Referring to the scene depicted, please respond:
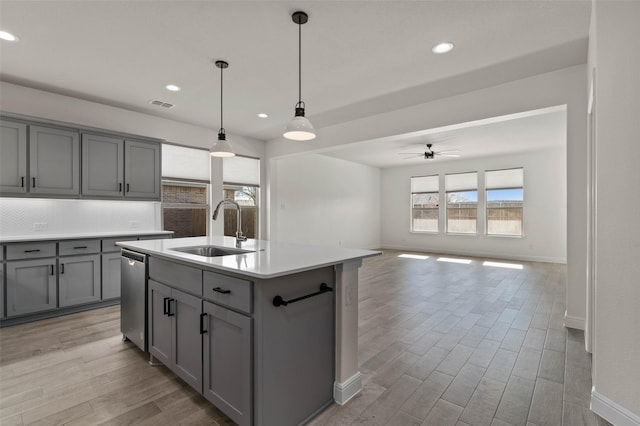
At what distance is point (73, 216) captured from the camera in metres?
4.22

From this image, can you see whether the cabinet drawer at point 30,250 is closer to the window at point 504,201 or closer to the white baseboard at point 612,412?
the white baseboard at point 612,412

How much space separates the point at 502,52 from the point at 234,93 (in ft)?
10.4

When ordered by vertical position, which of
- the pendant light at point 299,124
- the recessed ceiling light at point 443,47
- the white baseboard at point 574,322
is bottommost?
the white baseboard at point 574,322

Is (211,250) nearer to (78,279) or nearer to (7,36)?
(78,279)

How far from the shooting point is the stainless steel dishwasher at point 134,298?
2.59m

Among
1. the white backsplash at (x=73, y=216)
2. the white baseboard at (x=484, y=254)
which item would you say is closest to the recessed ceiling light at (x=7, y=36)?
the white backsplash at (x=73, y=216)

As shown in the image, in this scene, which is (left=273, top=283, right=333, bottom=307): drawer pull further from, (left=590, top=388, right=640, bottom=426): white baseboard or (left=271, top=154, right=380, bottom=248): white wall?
(left=271, top=154, right=380, bottom=248): white wall

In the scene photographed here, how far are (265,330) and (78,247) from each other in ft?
11.4

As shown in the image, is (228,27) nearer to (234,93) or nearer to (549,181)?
(234,93)

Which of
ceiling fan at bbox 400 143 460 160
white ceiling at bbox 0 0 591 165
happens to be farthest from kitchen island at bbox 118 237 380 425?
ceiling fan at bbox 400 143 460 160

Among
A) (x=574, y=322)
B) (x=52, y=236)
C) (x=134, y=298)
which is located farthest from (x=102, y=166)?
(x=574, y=322)

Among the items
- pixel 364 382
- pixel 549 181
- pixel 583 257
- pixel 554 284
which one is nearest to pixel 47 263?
pixel 364 382

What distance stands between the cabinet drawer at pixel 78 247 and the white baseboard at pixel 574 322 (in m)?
5.67

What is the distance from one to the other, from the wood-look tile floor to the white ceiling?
9.40 ft
